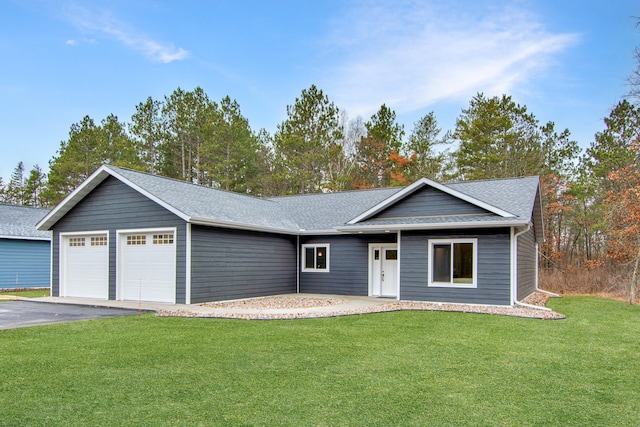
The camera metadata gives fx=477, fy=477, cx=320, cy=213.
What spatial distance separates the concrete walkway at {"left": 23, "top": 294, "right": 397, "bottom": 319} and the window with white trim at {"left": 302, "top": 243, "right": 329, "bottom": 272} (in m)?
2.05

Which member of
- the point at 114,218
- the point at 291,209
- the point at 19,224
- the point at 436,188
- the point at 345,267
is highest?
the point at 436,188

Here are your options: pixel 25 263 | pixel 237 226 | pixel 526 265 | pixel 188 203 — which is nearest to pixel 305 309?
pixel 237 226

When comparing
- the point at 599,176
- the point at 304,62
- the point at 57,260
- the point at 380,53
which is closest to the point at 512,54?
the point at 380,53

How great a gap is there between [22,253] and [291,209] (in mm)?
12034

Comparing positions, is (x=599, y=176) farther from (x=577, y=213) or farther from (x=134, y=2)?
(x=134, y=2)

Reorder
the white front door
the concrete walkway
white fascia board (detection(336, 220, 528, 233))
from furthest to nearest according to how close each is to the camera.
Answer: the white front door < white fascia board (detection(336, 220, 528, 233)) < the concrete walkway

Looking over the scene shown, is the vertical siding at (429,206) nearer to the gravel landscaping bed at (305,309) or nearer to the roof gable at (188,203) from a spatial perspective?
the gravel landscaping bed at (305,309)

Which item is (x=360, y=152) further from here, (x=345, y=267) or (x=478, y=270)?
(x=478, y=270)

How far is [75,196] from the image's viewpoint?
50.8 feet

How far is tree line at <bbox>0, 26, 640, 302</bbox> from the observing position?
26.5 meters

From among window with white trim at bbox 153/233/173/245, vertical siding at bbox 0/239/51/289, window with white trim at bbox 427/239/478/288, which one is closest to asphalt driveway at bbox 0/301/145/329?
window with white trim at bbox 153/233/173/245

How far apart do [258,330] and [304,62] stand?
695 inches

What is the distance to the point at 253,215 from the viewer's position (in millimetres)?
16688

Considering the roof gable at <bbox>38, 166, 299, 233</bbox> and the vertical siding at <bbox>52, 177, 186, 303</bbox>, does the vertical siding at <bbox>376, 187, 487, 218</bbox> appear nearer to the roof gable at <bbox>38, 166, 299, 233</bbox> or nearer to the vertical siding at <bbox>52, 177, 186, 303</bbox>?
the roof gable at <bbox>38, 166, 299, 233</bbox>
